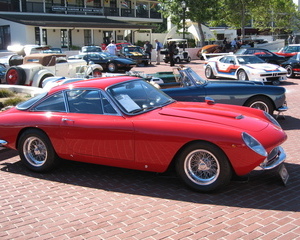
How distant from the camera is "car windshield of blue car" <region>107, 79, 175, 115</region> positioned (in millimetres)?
5160

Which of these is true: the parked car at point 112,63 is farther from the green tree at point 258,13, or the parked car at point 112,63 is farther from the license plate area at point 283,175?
the green tree at point 258,13

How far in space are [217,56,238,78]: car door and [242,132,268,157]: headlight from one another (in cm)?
1252

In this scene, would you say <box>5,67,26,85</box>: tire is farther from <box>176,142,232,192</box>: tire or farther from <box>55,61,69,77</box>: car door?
<box>176,142,232,192</box>: tire

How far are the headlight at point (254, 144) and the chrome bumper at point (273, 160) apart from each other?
0.23 metres

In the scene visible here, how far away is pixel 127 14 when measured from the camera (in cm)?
5112

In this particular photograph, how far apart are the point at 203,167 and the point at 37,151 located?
103 inches

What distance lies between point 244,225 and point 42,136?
3.15 metres

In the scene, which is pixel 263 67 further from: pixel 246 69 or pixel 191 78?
pixel 191 78

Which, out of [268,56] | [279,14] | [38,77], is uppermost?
[279,14]

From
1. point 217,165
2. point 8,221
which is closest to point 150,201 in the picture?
point 217,165

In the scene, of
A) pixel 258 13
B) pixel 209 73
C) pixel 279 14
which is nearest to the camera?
pixel 209 73

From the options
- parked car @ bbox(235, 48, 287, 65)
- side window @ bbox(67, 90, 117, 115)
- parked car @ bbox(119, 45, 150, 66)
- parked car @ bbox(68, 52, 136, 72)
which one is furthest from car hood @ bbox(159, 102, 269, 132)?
parked car @ bbox(119, 45, 150, 66)

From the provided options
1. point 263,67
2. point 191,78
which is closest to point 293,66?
point 263,67

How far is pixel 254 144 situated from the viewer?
4453mm
